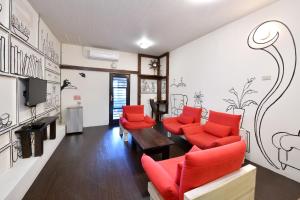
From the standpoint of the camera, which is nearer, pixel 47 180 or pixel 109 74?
pixel 47 180

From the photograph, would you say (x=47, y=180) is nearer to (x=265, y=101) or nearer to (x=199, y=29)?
(x=265, y=101)

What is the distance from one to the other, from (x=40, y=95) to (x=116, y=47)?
3024 millimetres

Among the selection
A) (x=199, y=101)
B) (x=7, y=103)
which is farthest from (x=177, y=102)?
(x=7, y=103)

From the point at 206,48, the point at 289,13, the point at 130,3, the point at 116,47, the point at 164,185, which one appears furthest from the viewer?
the point at 116,47

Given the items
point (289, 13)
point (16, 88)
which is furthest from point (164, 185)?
point (289, 13)

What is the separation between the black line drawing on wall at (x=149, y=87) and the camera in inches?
236

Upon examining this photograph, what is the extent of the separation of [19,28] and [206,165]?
3127 millimetres

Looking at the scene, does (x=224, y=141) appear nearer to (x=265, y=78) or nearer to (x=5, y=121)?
(x=265, y=78)

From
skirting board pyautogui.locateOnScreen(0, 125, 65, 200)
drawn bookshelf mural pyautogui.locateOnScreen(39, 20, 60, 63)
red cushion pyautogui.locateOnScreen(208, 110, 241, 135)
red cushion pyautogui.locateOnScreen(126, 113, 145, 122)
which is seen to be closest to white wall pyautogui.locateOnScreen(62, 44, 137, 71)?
drawn bookshelf mural pyautogui.locateOnScreen(39, 20, 60, 63)

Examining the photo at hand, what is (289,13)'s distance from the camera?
7.45 feet

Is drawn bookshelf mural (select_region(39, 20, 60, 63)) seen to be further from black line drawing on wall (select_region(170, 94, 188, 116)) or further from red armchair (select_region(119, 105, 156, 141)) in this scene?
black line drawing on wall (select_region(170, 94, 188, 116))

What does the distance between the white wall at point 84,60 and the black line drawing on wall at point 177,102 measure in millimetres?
2034

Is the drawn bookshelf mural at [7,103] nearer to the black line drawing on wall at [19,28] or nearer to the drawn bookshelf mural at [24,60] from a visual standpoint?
the drawn bookshelf mural at [24,60]

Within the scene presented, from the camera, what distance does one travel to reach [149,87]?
6.11m
